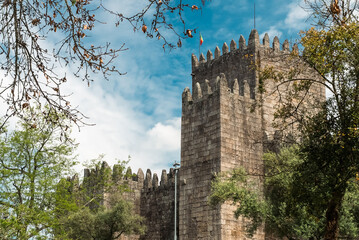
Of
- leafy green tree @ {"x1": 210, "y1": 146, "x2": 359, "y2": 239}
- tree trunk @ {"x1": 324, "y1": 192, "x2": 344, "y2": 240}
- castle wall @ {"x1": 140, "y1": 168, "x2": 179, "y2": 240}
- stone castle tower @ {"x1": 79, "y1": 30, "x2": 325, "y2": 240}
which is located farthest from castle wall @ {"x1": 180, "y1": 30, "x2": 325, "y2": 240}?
tree trunk @ {"x1": 324, "y1": 192, "x2": 344, "y2": 240}

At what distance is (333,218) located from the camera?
14.1 meters

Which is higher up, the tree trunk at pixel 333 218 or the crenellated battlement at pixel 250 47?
the crenellated battlement at pixel 250 47

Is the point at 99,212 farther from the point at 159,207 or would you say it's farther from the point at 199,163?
the point at 199,163

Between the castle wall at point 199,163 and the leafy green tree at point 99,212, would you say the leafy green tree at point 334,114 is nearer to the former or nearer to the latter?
the castle wall at point 199,163

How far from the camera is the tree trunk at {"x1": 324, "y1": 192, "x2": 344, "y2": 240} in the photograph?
13.9m

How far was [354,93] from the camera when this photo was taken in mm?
13680

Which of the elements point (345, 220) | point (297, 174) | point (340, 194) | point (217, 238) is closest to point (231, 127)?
point (217, 238)

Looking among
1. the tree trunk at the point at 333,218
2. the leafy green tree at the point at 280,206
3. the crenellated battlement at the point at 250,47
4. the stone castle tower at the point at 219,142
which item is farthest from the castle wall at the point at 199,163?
the tree trunk at the point at 333,218

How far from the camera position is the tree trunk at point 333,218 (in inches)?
548

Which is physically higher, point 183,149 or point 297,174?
point 183,149

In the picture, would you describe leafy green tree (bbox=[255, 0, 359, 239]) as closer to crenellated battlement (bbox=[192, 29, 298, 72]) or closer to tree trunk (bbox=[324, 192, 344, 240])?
tree trunk (bbox=[324, 192, 344, 240])

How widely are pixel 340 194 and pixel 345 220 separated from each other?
5740 mm

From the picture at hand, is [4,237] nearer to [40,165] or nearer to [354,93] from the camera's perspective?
[40,165]

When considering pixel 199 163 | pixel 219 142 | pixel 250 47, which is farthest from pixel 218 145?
pixel 250 47
